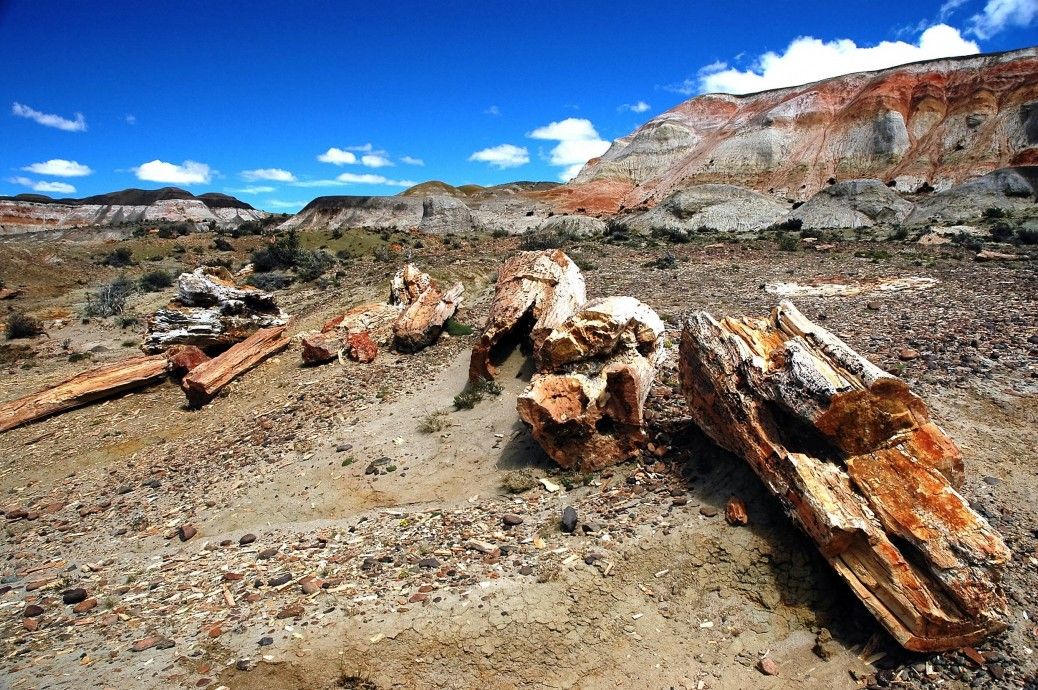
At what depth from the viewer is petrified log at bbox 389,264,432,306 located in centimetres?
1390

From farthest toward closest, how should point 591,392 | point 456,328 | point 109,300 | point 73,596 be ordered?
point 109,300
point 456,328
point 591,392
point 73,596

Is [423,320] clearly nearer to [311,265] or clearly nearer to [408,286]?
[408,286]

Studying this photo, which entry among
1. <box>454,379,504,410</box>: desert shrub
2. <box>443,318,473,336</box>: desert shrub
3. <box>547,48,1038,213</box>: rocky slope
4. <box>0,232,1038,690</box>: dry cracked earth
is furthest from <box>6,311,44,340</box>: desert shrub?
<box>547,48,1038,213</box>: rocky slope

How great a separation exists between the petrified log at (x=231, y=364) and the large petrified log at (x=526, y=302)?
505 centimetres

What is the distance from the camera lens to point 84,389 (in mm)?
10594

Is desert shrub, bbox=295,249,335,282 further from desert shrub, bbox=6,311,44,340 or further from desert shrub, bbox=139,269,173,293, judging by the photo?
desert shrub, bbox=6,311,44,340

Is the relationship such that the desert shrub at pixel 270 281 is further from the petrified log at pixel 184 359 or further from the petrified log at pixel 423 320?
the petrified log at pixel 423 320

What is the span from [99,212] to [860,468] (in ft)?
342

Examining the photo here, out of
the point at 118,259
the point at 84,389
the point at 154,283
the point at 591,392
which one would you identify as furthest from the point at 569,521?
the point at 118,259

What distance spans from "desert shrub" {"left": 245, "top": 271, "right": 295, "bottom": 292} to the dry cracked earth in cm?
1022

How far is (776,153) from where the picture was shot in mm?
53625

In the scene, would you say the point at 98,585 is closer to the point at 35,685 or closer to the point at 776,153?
the point at 35,685

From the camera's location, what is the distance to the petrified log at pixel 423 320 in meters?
Answer: 12.0

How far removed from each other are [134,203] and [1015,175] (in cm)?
11146
